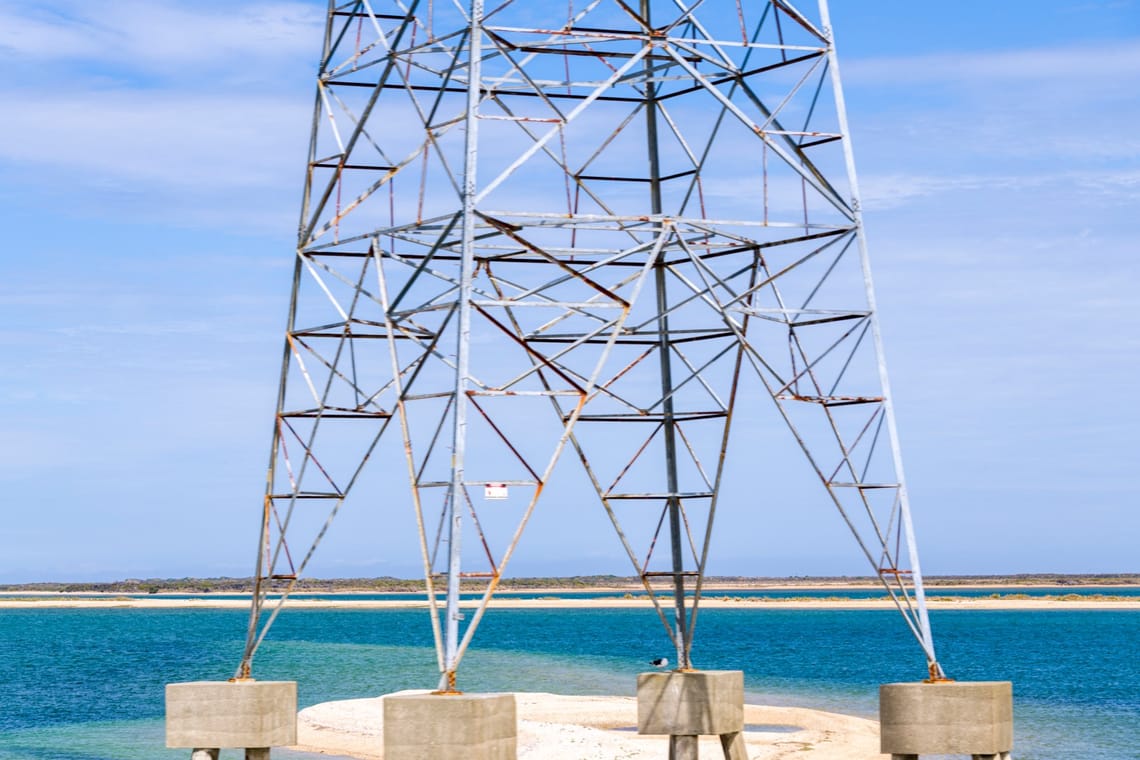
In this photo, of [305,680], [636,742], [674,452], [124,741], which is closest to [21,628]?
[305,680]

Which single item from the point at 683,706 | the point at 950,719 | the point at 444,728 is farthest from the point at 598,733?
the point at 444,728

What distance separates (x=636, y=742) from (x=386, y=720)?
26961mm

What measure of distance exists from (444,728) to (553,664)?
76.0 m

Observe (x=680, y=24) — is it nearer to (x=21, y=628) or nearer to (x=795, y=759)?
(x=795, y=759)

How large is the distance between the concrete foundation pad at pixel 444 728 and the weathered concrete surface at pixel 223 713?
5.94 m

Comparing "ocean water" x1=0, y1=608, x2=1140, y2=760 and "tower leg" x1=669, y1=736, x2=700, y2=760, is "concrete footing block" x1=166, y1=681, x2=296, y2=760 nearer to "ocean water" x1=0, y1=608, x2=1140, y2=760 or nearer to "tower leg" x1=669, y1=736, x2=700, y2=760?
"tower leg" x1=669, y1=736, x2=700, y2=760

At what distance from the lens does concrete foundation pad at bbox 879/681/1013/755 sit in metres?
25.1

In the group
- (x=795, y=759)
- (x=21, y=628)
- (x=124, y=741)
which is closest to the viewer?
(x=795, y=759)

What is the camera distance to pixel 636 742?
158 ft

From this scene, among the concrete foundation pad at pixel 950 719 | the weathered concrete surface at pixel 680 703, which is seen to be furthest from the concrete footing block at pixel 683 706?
the concrete foundation pad at pixel 950 719

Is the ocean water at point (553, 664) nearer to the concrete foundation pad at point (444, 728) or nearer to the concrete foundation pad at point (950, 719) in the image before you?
the concrete foundation pad at point (950, 719)

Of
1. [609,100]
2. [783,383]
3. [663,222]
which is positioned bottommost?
[783,383]

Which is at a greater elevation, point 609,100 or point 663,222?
point 609,100

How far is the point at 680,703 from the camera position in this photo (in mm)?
29047
